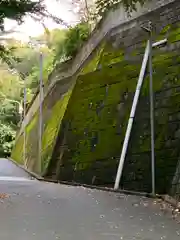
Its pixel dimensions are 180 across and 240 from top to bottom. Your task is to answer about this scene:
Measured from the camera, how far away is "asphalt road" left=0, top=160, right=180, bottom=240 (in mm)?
7176

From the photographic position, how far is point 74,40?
91.7ft

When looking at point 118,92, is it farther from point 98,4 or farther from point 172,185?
point 98,4

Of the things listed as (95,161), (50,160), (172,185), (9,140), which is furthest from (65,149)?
(9,140)

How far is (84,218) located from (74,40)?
65.8 ft

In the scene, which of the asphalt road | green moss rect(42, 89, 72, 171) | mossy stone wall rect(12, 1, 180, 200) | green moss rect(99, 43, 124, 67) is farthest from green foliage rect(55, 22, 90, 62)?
the asphalt road

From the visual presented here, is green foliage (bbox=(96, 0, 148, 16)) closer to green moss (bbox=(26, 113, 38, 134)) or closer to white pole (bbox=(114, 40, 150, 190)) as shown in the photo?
white pole (bbox=(114, 40, 150, 190))

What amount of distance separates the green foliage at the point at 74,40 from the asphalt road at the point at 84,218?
1511 cm

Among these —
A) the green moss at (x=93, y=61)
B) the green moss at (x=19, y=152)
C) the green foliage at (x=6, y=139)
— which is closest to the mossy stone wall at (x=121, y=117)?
the green moss at (x=93, y=61)

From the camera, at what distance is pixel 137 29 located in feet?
62.8

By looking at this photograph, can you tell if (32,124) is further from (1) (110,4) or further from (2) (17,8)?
(2) (17,8)

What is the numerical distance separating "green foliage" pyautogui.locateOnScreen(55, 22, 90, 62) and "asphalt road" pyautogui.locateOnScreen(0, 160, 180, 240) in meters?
15.1

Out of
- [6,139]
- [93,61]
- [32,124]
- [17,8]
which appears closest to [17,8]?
[17,8]

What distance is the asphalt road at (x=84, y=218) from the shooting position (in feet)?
23.5

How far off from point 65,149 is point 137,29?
5295 mm
